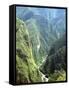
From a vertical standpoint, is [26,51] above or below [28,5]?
below

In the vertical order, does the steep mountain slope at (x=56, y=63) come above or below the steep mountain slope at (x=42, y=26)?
below

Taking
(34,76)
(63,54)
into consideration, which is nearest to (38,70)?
(34,76)

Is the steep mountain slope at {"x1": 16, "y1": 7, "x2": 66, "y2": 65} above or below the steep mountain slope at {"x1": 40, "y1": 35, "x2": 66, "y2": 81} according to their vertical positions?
above
